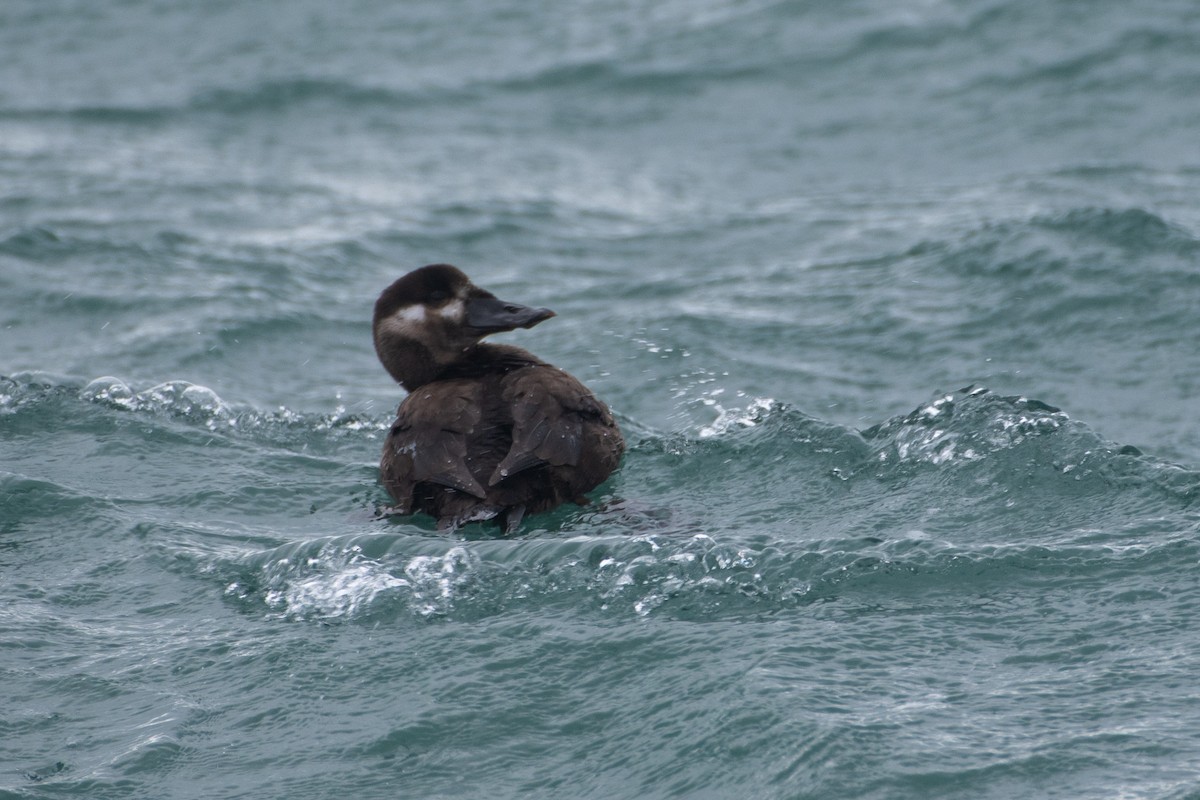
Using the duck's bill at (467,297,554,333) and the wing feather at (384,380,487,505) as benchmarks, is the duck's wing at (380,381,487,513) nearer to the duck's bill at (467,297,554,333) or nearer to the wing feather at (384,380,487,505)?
the wing feather at (384,380,487,505)

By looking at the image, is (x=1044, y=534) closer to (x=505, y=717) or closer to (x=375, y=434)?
(x=505, y=717)

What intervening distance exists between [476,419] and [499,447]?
0.52 feet

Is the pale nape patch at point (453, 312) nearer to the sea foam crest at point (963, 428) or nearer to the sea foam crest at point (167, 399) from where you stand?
the sea foam crest at point (167, 399)

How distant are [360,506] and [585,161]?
762 centimetres

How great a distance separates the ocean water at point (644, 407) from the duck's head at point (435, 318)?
63 centimetres

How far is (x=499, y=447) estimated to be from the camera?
17.9 ft

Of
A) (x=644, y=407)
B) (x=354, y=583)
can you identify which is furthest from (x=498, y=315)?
(x=354, y=583)

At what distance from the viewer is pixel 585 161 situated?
43.1ft

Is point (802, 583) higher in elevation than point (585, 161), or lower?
lower

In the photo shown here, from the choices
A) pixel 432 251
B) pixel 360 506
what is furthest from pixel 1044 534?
pixel 432 251

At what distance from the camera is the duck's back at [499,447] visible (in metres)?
5.32

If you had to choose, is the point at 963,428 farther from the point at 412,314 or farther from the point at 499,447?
the point at 412,314

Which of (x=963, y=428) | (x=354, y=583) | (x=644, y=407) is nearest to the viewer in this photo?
(x=354, y=583)

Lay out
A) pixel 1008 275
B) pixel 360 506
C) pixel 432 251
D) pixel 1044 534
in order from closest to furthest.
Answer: pixel 1044 534, pixel 360 506, pixel 1008 275, pixel 432 251
